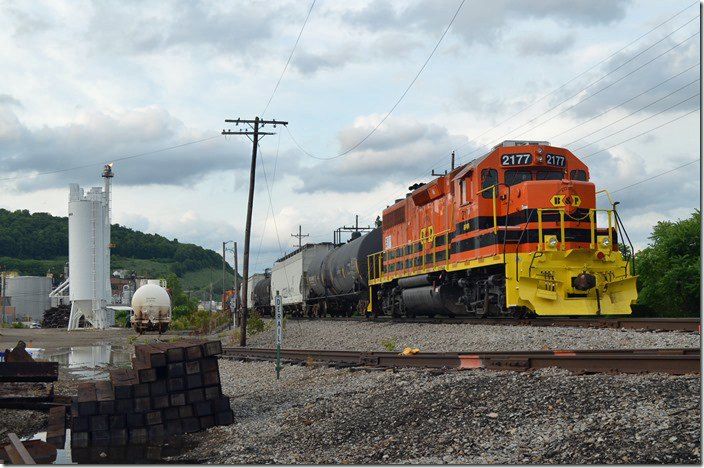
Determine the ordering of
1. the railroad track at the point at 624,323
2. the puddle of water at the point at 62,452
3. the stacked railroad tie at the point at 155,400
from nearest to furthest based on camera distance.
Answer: the puddle of water at the point at 62,452 → the stacked railroad tie at the point at 155,400 → the railroad track at the point at 624,323

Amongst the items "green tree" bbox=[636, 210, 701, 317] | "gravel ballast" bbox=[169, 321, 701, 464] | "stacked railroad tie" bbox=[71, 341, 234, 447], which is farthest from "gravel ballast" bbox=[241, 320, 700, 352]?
"green tree" bbox=[636, 210, 701, 317]

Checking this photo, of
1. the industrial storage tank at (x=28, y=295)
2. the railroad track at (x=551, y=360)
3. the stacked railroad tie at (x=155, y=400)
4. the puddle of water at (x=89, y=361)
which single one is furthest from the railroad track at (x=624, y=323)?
the industrial storage tank at (x=28, y=295)

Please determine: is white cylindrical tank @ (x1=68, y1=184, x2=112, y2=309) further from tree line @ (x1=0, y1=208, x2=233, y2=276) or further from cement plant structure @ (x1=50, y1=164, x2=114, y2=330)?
tree line @ (x1=0, y1=208, x2=233, y2=276)

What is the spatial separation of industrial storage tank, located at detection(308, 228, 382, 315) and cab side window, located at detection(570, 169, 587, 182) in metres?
11.0

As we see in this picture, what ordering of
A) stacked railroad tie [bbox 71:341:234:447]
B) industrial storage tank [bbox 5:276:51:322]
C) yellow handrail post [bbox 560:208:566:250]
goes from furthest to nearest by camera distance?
industrial storage tank [bbox 5:276:51:322] → yellow handrail post [bbox 560:208:566:250] → stacked railroad tie [bbox 71:341:234:447]

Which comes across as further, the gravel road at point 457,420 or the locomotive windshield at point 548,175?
the locomotive windshield at point 548,175

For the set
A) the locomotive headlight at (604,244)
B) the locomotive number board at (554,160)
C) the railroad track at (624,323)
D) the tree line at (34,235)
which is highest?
the tree line at (34,235)

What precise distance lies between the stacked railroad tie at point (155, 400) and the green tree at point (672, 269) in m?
25.6

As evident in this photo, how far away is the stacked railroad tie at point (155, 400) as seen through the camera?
9094 mm

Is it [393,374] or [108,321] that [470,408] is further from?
[108,321]

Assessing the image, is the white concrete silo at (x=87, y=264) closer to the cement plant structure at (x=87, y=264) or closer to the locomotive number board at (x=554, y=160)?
the cement plant structure at (x=87, y=264)

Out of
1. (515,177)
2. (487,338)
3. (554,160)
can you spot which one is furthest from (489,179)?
(487,338)

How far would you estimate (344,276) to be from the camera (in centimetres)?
3028

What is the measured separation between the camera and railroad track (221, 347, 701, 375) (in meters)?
8.18
